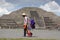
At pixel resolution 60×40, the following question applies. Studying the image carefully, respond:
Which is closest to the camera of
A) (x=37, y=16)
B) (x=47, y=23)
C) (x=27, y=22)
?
(x=27, y=22)

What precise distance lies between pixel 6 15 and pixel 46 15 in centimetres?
2502

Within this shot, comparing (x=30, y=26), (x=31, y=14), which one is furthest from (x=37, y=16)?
(x=30, y=26)

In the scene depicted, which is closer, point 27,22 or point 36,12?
point 27,22

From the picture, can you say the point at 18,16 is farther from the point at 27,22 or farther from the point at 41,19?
the point at 27,22

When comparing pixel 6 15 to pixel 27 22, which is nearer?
pixel 27 22

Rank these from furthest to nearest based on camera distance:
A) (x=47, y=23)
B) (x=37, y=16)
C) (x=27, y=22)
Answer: (x=37, y=16) → (x=47, y=23) → (x=27, y=22)

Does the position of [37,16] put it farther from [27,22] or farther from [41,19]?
[27,22]

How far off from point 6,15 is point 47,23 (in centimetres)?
3245

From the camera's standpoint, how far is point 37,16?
162 meters

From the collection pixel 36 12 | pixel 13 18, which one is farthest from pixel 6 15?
pixel 36 12

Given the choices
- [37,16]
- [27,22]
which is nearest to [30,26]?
[27,22]

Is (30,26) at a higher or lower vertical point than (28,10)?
lower

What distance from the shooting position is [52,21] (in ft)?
501

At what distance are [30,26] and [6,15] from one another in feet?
494
